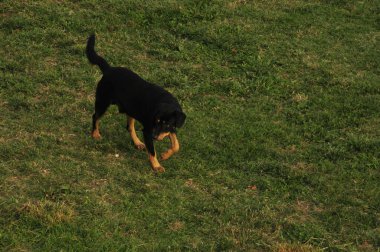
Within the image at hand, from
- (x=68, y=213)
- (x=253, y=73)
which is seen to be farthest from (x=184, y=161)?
(x=253, y=73)

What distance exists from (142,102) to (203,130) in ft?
4.69

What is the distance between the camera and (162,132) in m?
7.23

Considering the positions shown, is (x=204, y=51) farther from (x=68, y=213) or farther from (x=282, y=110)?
(x=68, y=213)

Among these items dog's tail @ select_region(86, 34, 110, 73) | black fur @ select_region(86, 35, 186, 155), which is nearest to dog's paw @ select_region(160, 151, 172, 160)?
black fur @ select_region(86, 35, 186, 155)

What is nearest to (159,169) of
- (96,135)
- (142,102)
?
(142,102)

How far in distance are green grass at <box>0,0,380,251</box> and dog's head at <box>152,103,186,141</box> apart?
1.98 ft

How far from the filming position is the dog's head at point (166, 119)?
23.6 ft

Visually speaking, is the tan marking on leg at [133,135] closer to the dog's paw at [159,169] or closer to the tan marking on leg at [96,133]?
the tan marking on leg at [96,133]

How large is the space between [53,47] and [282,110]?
448cm

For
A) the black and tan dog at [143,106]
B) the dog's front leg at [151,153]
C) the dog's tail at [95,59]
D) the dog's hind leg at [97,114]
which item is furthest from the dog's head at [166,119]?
the dog's tail at [95,59]

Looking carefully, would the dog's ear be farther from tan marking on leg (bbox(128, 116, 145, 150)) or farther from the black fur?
tan marking on leg (bbox(128, 116, 145, 150))

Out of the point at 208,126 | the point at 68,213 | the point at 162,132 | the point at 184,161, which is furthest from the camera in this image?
the point at 208,126

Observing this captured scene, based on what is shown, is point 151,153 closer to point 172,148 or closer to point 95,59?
point 172,148

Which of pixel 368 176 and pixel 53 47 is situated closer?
pixel 368 176
